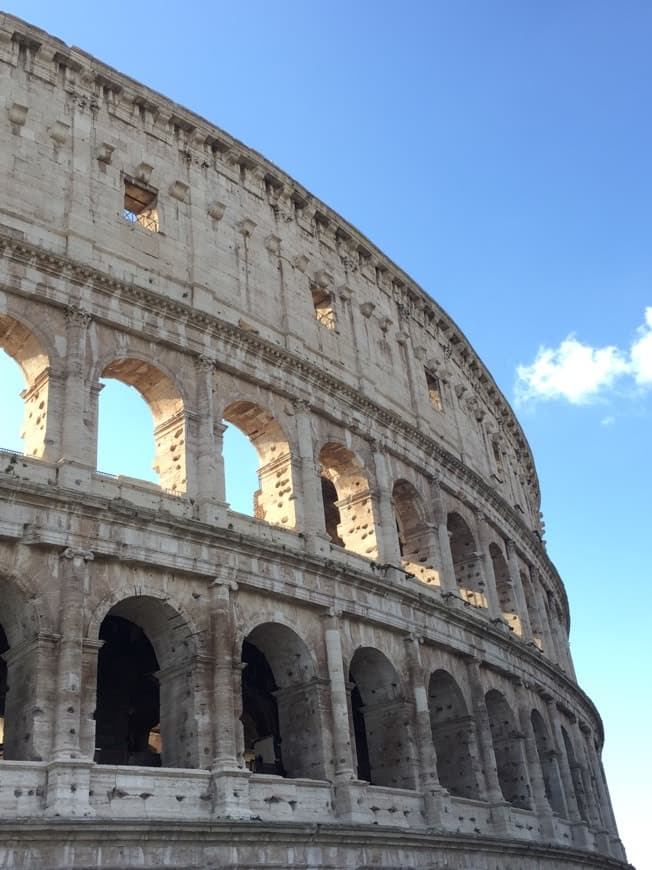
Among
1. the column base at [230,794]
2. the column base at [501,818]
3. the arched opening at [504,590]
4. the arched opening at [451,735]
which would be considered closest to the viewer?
the column base at [230,794]

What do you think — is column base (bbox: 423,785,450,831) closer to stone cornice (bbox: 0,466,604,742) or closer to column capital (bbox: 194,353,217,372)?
stone cornice (bbox: 0,466,604,742)

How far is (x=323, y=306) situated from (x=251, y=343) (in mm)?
4744

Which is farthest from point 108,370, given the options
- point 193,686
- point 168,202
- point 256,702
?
point 256,702

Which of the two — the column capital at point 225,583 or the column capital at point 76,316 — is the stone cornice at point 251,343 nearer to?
the column capital at point 76,316

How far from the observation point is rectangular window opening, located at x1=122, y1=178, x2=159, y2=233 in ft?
68.2

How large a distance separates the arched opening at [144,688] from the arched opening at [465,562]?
882 cm

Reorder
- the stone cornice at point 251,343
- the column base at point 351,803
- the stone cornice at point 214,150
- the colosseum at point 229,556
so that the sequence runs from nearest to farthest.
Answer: the colosseum at point 229,556 < the column base at point 351,803 < the stone cornice at point 251,343 < the stone cornice at point 214,150

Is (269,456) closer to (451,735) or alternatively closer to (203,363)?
(203,363)

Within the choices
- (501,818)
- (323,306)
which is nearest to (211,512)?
(323,306)

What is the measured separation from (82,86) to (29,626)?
11.8m

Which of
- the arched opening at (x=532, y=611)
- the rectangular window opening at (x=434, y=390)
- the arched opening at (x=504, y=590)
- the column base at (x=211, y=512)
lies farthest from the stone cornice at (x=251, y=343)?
the column base at (x=211, y=512)

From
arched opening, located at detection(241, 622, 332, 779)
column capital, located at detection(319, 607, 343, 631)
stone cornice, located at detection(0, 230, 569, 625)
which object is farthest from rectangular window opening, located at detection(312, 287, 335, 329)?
arched opening, located at detection(241, 622, 332, 779)

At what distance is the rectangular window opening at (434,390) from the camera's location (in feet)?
91.3

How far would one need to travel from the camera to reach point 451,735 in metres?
21.4
